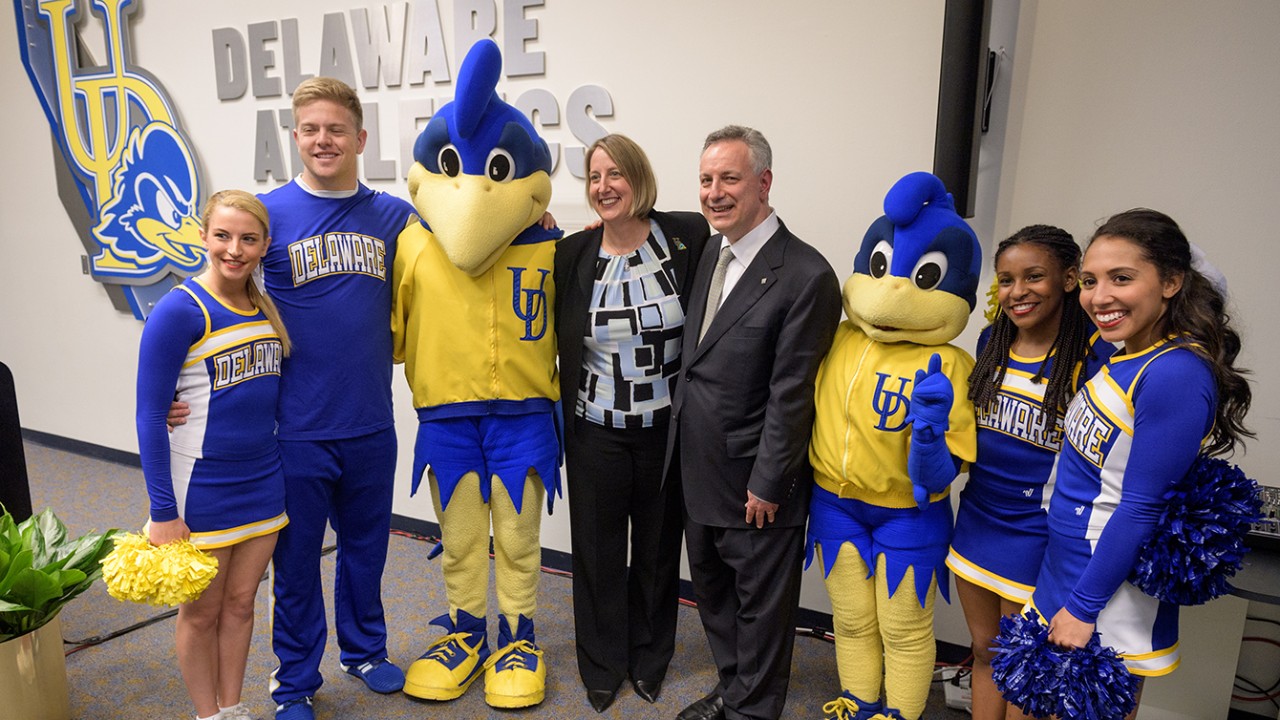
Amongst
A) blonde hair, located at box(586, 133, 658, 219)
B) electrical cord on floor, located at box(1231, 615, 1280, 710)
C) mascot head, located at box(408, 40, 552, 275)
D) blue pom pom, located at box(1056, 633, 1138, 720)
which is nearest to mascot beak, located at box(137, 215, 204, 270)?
mascot head, located at box(408, 40, 552, 275)

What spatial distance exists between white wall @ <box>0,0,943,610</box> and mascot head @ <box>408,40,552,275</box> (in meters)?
0.80

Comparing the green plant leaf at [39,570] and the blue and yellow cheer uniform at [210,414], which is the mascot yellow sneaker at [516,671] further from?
the green plant leaf at [39,570]

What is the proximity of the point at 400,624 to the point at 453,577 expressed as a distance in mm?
632

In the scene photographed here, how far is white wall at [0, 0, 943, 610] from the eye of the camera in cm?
243

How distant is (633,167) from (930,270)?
795 millimetres

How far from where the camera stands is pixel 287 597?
7.18 ft

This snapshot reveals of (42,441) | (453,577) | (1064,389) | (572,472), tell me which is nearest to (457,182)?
(572,472)

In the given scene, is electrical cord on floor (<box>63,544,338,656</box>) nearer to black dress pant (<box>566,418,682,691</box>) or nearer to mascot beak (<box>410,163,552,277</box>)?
black dress pant (<box>566,418,682,691</box>)

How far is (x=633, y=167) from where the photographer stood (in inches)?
81.4

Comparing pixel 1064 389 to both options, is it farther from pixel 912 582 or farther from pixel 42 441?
pixel 42 441

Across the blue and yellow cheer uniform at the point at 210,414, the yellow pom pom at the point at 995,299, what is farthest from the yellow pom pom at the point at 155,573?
the yellow pom pom at the point at 995,299

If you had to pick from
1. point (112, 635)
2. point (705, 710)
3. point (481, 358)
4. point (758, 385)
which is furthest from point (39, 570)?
point (758, 385)

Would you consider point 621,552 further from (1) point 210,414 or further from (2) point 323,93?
(2) point 323,93

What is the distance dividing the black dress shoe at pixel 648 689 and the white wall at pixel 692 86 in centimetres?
72
